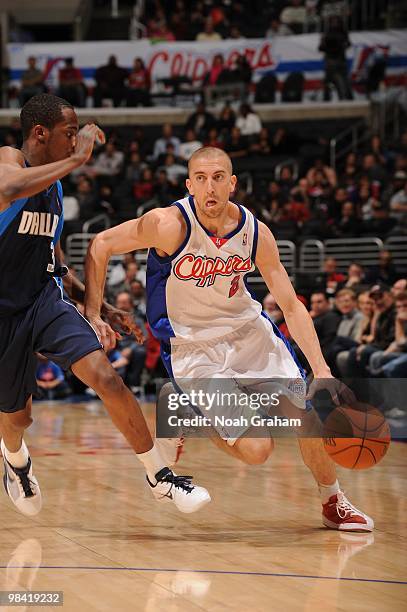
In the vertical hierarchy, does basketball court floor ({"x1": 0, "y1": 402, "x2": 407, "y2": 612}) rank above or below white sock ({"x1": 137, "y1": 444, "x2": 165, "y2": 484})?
below

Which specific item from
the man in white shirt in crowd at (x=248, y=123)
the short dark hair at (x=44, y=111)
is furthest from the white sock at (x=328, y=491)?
the man in white shirt in crowd at (x=248, y=123)

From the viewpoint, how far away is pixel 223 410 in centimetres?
505

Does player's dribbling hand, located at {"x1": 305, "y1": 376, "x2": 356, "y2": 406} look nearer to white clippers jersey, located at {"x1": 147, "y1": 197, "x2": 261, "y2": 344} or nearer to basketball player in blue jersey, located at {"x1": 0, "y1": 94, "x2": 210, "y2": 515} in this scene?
white clippers jersey, located at {"x1": 147, "y1": 197, "x2": 261, "y2": 344}

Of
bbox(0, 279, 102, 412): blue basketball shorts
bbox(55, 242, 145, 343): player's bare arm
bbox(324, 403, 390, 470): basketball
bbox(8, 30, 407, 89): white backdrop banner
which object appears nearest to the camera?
bbox(0, 279, 102, 412): blue basketball shorts

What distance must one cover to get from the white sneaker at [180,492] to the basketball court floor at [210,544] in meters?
0.18

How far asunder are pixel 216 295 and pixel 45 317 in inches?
36.2

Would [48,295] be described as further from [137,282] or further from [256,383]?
[137,282]

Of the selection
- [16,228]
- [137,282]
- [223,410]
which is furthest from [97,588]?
[137,282]

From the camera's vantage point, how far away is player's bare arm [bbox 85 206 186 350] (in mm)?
4984

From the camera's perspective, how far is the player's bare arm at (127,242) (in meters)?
4.98

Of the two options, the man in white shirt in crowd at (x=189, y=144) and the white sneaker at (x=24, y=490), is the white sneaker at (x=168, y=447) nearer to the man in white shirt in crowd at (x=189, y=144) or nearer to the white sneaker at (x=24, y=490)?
the white sneaker at (x=24, y=490)

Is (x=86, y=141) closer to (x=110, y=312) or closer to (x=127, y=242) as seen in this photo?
(x=127, y=242)

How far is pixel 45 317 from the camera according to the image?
4793mm

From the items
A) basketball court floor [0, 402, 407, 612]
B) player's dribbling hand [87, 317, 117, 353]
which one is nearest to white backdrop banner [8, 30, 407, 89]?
basketball court floor [0, 402, 407, 612]
